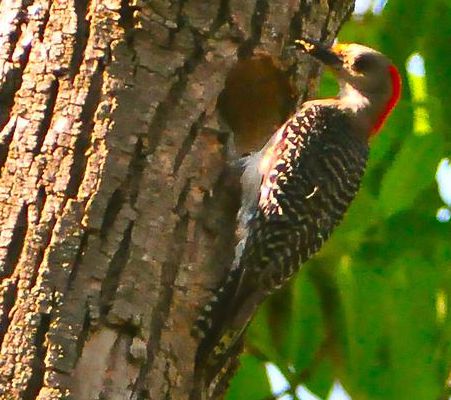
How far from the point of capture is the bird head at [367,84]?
14.4 ft

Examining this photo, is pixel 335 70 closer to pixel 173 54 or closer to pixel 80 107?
pixel 173 54

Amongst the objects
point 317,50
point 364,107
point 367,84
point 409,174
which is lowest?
point 409,174

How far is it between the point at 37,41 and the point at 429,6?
4.65ft

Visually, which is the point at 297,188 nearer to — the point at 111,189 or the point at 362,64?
the point at 362,64

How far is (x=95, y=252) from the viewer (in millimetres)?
2885

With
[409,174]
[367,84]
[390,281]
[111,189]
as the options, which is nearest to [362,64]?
[367,84]

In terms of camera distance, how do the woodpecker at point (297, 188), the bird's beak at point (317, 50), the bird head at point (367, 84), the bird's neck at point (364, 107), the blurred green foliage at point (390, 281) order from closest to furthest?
1. the blurred green foliage at point (390, 281)
2. the woodpecker at point (297, 188)
3. the bird's beak at point (317, 50)
4. the bird head at point (367, 84)
5. the bird's neck at point (364, 107)

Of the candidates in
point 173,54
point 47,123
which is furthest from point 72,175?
point 173,54

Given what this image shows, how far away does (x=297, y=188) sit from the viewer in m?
3.90

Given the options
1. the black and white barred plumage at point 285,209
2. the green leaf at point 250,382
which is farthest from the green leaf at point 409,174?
the green leaf at point 250,382

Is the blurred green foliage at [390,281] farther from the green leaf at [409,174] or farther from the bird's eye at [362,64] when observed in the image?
the bird's eye at [362,64]

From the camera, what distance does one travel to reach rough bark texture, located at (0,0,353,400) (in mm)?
2779

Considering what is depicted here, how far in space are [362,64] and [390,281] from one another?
1.49 m

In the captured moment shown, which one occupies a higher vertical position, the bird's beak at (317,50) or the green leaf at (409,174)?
the bird's beak at (317,50)
